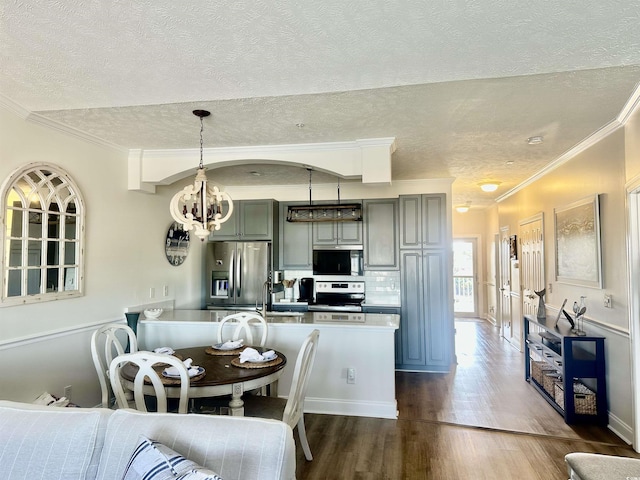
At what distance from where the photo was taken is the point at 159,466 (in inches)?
44.8

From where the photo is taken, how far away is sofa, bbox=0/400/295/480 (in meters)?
1.25

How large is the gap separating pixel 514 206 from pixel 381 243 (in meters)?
2.62

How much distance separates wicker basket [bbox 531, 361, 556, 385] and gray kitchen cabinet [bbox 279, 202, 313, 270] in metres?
2.97

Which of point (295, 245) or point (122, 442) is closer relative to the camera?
point (122, 442)

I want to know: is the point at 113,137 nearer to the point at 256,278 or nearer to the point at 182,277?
the point at 182,277

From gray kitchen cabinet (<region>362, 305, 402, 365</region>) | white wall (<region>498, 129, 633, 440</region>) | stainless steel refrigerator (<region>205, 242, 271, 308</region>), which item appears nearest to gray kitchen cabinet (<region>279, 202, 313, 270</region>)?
stainless steel refrigerator (<region>205, 242, 271, 308</region>)

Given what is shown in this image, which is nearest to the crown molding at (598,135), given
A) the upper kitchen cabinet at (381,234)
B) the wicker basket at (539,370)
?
the upper kitchen cabinet at (381,234)

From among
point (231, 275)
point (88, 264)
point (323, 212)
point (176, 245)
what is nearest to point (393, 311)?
point (323, 212)

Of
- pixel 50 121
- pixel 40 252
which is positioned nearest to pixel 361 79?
pixel 50 121

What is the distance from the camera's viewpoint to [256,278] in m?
5.36

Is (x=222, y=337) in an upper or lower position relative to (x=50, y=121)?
lower

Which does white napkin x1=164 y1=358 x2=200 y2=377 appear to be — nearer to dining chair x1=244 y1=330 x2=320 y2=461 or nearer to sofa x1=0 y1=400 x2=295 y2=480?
dining chair x1=244 y1=330 x2=320 y2=461

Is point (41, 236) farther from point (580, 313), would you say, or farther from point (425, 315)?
point (580, 313)

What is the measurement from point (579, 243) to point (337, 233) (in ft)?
9.27
